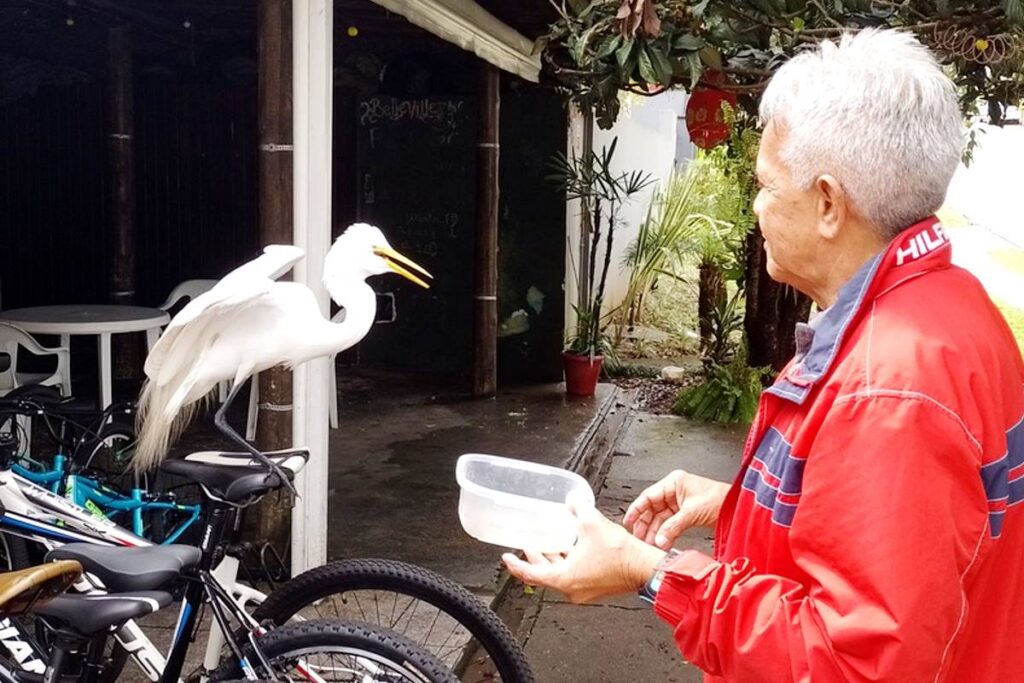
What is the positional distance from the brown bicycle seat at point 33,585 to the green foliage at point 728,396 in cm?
676

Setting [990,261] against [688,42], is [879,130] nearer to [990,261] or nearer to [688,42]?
[688,42]

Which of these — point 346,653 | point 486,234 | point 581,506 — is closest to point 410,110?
point 486,234

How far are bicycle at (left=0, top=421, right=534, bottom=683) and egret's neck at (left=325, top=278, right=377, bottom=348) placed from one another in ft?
1.32

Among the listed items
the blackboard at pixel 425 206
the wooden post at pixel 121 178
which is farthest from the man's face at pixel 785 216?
the blackboard at pixel 425 206

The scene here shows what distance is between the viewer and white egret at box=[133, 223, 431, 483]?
2.84m

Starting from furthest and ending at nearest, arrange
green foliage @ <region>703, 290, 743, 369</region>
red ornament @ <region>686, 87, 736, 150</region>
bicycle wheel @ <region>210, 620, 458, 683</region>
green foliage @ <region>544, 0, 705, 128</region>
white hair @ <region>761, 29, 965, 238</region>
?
green foliage @ <region>703, 290, 743, 369</region>
red ornament @ <region>686, 87, 736, 150</region>
green foliage @ <region>544, 0, 705, 128</region>
bicycle wheel @ <region>210, 620, 458, 683</region>
white hair @ <region>761, 29, 965, 238</region>

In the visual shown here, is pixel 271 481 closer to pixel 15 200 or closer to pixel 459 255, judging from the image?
pixel 459 255

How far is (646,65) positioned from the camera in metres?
3.87

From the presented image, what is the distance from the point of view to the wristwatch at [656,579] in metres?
1.42

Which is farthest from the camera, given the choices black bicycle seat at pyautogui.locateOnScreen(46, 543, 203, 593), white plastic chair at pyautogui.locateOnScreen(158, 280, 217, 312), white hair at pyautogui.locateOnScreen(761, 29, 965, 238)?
white plastic chair at pyautogui.locateOnScreen(158, 280, 217, 312)

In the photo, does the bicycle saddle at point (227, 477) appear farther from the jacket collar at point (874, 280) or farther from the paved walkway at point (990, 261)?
the paved walkway at point (990, 261)

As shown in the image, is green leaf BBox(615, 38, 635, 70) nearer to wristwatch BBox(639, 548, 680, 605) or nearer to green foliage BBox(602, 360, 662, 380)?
wristwatch BBox(639, 548, 680, 605)

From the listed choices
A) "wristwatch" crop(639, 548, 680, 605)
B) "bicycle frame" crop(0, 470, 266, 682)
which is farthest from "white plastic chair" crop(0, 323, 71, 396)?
"wristwatch" crop(639, 548, 680, 605)

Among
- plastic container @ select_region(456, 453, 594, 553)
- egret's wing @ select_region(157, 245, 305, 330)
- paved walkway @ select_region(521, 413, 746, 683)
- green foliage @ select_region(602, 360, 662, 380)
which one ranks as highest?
egret's wing @ select_region(157, 245, 305, 330)
